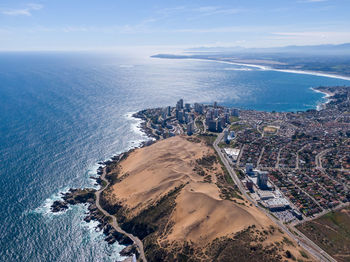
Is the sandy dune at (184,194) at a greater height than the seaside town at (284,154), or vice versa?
the sandy dune at (184,194)

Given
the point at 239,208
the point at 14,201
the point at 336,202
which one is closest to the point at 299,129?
the point at 336,202

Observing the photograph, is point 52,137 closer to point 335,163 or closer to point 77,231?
point 77,231

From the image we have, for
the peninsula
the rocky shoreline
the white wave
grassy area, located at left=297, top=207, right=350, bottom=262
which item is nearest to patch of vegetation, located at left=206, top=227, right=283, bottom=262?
the peninsula

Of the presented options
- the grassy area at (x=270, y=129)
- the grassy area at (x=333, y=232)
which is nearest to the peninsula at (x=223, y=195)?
the grassy area at (x=333, y=232)

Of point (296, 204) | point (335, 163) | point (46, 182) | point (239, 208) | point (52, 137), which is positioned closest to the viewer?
point (239, 208)

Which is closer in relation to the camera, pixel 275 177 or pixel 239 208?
pixel 239 208

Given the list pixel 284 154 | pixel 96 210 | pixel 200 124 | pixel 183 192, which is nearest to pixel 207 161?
pixel 183 192

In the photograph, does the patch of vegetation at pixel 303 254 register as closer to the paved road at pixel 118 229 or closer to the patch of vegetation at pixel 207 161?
the paved road at pixel 118 229
